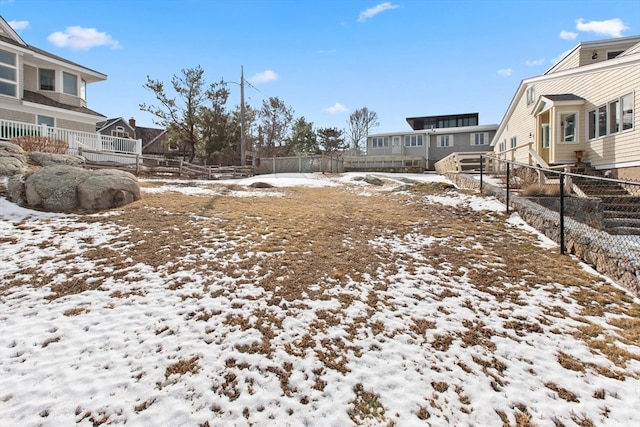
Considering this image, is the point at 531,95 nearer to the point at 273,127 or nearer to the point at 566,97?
the point at 566,97

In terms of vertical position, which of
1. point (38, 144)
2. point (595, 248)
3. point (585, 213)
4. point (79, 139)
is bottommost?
point (595, 248)

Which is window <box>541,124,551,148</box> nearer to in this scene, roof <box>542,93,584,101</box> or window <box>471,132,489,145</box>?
roof <box>542,93,584,101</box>

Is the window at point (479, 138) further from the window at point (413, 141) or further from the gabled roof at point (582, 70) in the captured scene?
the gabled roof at point (582, 70)

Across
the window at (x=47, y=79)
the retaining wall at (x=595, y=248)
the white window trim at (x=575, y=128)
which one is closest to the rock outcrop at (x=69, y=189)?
the retaining wall at (x=595, y=248)

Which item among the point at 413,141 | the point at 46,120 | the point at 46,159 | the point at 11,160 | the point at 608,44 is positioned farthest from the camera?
the point at 413,141

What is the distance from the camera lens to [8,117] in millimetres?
15523

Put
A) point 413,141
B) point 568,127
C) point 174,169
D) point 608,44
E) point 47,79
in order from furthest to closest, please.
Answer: point 413,141 < point 47,79 < point 174,169 < point 608,44 < point 568,127

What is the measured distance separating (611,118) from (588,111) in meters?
1.59

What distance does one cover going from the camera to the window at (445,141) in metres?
33.7

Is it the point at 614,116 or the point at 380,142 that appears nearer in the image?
the point at 614,116

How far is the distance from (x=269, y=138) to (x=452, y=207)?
34764 millimetres

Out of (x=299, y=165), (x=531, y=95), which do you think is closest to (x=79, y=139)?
(x=299, y=165)

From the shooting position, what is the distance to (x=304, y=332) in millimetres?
3156

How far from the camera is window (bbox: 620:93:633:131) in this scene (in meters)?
11.0
